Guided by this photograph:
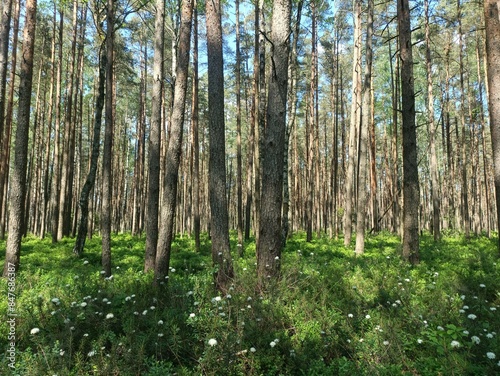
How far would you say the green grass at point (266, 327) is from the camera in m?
3.07

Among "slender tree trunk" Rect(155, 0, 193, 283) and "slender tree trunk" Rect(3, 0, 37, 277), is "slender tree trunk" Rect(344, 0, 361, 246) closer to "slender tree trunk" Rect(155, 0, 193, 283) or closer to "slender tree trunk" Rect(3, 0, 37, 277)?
"slender tree trunk" Rect(155, 0, 193, 283)

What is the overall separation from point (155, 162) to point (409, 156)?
6407 mm

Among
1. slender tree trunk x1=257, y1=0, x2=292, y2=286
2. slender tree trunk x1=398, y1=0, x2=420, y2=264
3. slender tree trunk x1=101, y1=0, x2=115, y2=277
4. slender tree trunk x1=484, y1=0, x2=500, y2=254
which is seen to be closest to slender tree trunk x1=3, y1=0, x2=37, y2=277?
slender tree trunk x1=101, y1=0, x2=115, y2=277

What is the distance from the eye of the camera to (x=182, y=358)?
3.43 metres

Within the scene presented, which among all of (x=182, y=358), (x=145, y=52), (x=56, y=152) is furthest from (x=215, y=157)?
(x=145, y=52)

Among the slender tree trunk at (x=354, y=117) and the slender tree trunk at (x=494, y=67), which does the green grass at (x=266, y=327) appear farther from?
the slender tree trunk at (x=354, y=117)

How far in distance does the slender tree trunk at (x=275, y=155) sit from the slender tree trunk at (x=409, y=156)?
3.96 metres

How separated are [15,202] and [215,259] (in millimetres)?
5191

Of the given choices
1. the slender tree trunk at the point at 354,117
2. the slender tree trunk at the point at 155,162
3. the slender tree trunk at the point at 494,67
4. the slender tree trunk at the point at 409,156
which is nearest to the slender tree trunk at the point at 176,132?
the slender tree trunk at the point at 155,162

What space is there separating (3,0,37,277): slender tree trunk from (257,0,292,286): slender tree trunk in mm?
5979

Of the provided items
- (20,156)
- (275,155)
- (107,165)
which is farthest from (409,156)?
(20,156)

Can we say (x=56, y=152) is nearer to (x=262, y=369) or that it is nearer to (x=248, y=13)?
(x=248, y=13)

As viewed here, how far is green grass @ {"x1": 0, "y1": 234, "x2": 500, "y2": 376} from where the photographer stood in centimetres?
307

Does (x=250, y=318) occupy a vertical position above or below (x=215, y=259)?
below
